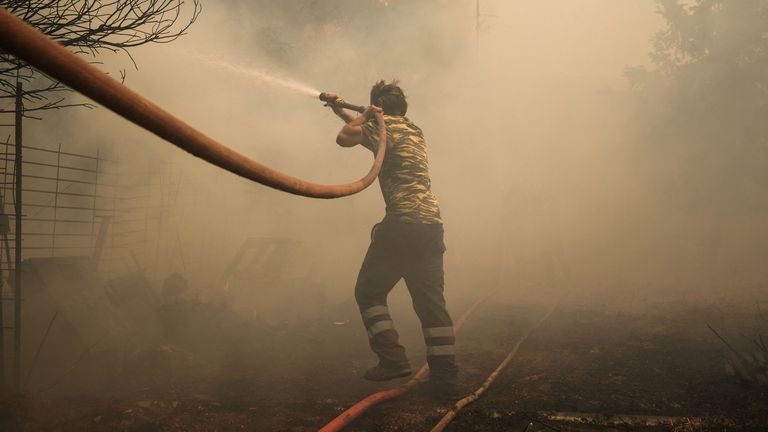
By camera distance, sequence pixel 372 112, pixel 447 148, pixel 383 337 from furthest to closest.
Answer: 1. pixel 447 148
2. pixel 372 112
3. pixel 383 337

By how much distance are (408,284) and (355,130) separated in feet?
3.61

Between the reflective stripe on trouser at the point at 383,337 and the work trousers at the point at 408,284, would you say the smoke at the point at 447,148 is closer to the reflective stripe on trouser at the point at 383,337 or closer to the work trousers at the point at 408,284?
the work trousers at the point at 408,284

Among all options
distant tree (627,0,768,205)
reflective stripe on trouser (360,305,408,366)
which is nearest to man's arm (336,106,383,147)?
reflective stripe on trouser (360,305,408,366)

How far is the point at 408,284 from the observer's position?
3.13 metres

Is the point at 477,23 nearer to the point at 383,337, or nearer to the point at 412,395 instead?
the point at 383,337

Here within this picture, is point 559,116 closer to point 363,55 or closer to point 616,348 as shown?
point 363,55

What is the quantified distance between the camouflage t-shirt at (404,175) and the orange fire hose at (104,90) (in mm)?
1911

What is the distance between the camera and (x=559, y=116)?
16156 millimetres

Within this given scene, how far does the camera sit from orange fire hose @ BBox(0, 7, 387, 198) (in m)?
0.88

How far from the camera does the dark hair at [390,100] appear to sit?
3.62 meters

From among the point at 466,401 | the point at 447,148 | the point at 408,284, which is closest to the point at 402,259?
the point at 408,284

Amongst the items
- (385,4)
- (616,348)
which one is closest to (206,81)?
(385,4)

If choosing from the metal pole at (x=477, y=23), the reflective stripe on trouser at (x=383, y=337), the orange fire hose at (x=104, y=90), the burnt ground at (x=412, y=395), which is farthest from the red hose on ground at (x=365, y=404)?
the metal pole at (x=477, y=23)

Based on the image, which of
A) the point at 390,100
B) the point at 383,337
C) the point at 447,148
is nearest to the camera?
the point at 383,337
